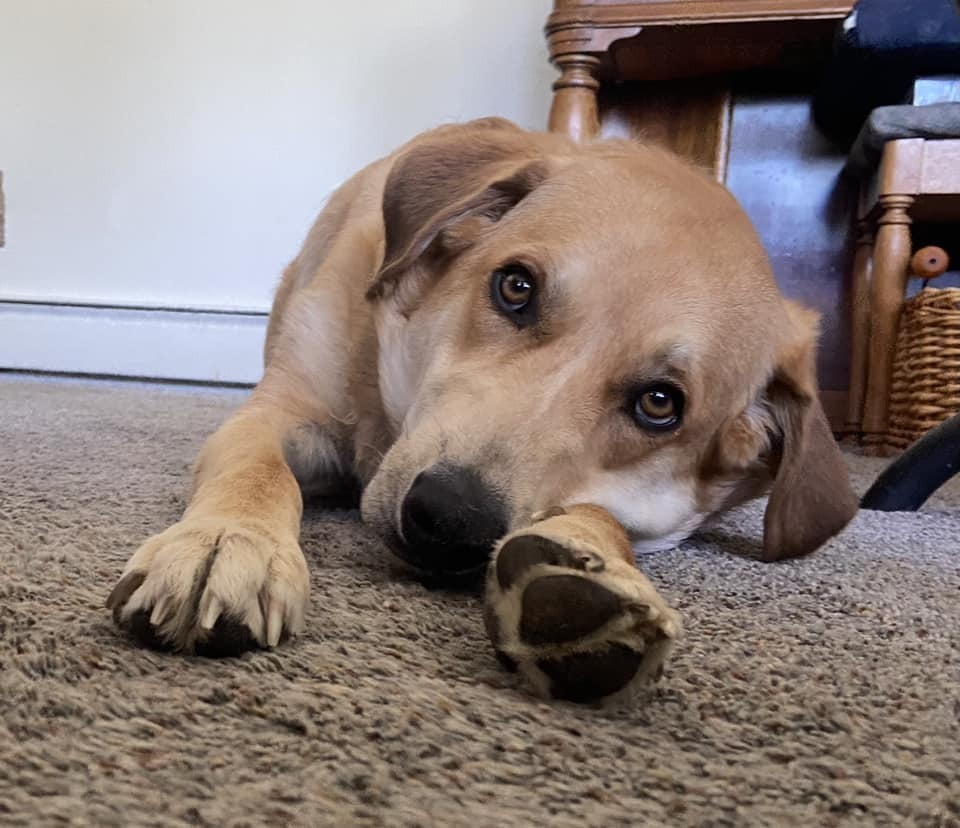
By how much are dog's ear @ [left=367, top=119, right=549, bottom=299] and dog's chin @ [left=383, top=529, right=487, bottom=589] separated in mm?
451

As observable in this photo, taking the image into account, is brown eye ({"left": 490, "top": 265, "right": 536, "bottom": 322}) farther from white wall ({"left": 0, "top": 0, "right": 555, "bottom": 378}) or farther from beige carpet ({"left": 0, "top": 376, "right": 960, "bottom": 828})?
white wall ({"left": 0, "top": 0, "right": 555, "bottom": 378})

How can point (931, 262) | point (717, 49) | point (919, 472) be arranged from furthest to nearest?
1. point (717, 49)
2. point (931, 262)
3. point (919, 472)

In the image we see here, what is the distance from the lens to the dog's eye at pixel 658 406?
3.41ft

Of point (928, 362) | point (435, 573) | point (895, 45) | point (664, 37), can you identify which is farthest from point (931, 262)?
point (435, 573)

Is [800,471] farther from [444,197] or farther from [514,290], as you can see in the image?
[444,197]

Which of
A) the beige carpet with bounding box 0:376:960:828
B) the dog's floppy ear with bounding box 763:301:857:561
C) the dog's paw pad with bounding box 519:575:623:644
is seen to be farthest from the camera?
the dog's floppy ear with bounding box 763:301:857:561

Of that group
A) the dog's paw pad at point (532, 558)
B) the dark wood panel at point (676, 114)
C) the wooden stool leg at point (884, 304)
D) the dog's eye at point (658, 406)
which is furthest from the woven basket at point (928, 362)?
the dog's paw pad at point (532, 558)

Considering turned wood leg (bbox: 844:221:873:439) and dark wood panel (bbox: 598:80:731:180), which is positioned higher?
dark wood panel (bbox: 598:80:731:180)

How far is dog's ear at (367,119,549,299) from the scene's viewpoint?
47.2 inches

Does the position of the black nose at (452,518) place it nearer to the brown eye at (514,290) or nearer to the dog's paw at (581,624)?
the dog's paw at (581,624)

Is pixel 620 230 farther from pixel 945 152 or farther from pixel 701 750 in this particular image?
pixel 945 152

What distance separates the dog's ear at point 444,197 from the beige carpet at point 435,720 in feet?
1.48

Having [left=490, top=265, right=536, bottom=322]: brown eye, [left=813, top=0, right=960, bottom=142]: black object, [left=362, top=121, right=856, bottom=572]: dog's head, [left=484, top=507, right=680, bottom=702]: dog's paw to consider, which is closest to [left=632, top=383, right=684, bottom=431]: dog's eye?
[left=362, top=121, right=856, bottom=572]: dog's head

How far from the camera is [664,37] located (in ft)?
8.10
